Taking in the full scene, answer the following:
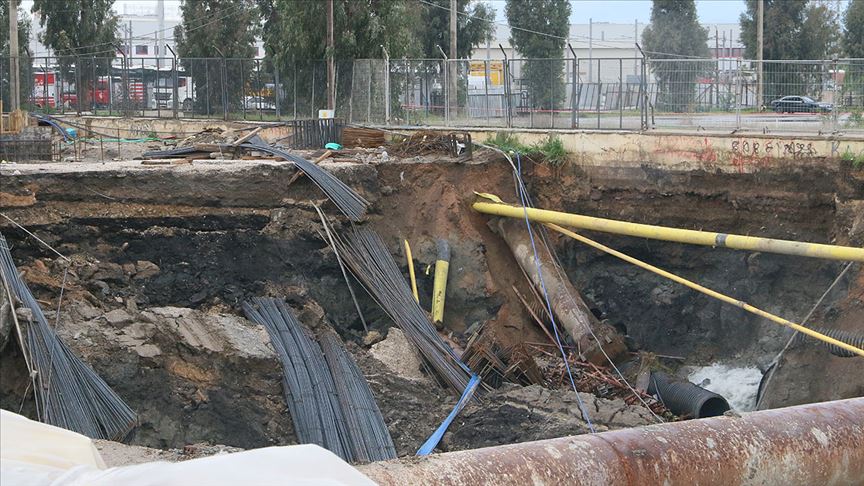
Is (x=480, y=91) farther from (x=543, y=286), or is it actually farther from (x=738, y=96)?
(x=543, y=286)

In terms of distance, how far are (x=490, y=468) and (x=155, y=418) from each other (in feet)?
24.7

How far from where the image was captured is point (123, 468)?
2973 mm

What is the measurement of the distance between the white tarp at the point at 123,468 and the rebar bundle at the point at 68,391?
710cm

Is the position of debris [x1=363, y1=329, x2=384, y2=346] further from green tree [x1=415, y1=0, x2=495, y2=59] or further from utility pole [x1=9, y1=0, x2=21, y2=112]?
green tree [x1=415, y1=0, x2=495, y2=59]

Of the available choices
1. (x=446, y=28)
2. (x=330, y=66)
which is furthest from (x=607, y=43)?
(x=330, y=66)

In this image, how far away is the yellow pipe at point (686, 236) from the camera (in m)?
10.9

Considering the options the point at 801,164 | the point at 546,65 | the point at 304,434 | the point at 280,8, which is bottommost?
the point at 304,434

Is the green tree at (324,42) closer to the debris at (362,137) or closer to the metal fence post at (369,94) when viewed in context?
the metal fence post at (369,94)

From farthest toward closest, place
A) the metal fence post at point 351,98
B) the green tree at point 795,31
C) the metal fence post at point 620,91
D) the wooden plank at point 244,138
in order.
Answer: the green tree at point 795,31, the metal fence post at point 351,98, the metal fence post at point 620,91, the wooden plank at point 244,138

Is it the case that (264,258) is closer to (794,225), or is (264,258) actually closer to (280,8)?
(794,225)

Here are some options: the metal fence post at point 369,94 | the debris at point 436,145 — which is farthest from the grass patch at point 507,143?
the metal fence post at point 369,94

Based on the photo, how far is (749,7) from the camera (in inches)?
1673

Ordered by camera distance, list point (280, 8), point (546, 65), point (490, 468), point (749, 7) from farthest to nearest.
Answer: point (749, 7) < point (280, 8) < point (546, 65) < point (490, 468)

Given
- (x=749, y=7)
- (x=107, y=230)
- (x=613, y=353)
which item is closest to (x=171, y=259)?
(x=107, y=230)
